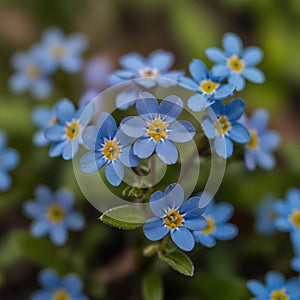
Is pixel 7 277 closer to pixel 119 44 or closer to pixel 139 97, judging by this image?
pixel 139 97

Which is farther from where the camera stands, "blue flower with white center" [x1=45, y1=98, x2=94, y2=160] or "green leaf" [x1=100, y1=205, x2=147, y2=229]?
"blue flower with white center" [x1=45, y1=98, x2=94, y2=160]

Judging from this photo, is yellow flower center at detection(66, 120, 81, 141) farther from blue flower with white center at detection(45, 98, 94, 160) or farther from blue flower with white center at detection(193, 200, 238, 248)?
blue flower with white center at detection(193, 200, 238, 248)

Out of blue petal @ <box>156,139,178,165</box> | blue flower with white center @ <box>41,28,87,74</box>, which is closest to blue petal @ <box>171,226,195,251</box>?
blue petal @ <box>156,139,178,165</box>

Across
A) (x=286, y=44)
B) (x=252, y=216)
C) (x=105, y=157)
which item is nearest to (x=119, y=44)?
(x=286, y=44)

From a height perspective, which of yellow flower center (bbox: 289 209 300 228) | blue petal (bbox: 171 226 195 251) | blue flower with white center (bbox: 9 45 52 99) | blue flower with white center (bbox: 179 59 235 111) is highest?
blue flower with white center (bbox: 9 45 52 99)

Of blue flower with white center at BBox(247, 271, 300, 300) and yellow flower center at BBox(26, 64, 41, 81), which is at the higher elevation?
yellow flower center at BBox(26, 64, 41, 81)

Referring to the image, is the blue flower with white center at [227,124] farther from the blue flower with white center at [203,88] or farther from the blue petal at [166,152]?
the blue petal at [166,152]

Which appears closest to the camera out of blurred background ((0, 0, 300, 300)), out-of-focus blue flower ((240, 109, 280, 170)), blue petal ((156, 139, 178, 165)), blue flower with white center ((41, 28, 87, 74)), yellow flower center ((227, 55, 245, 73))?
blue petal ((156, 139, 178, 165))

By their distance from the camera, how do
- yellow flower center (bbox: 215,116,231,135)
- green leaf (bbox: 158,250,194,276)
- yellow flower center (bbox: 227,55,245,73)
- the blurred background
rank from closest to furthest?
green leaf (bbox: 158,250,194,276) → yellow flower center (bbox: 215,116,231,135) → yellow flower center (bbox: 227,55,245,73) → the blurred background
